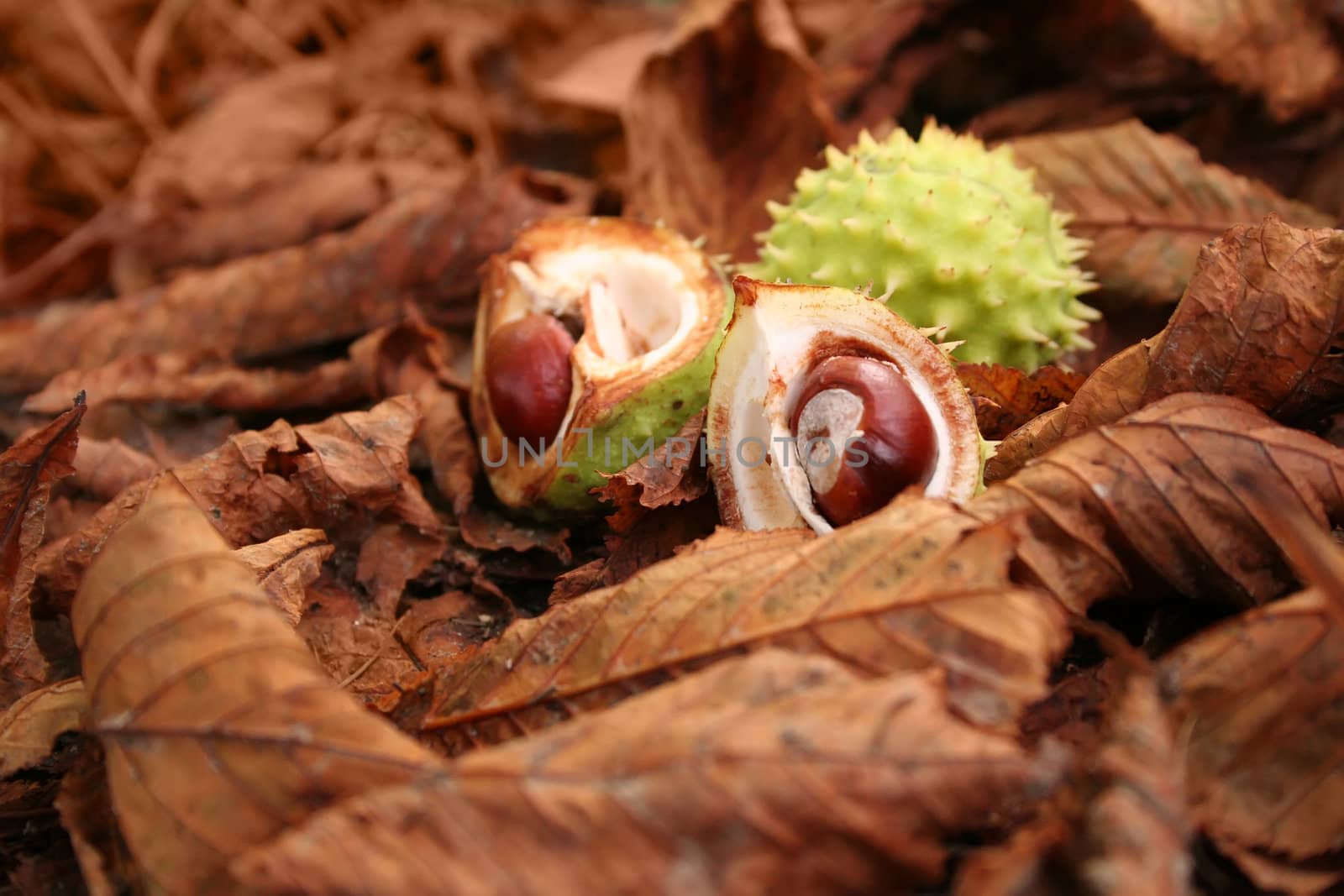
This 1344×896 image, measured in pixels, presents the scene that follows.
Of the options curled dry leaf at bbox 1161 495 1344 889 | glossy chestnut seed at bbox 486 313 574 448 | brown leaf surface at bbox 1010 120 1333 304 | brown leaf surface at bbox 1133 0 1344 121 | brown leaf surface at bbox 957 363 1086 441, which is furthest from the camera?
brown leaf surface at bbox 1133 0 1344 121

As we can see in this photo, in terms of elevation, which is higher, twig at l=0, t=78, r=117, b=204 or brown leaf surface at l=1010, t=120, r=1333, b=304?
twig at l=0, t=78, r=117, b=204

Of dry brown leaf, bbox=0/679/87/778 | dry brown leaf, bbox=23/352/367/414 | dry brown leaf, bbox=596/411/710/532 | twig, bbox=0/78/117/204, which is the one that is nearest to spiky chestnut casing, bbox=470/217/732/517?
dry brown leaf, bbox=596/411/710/532

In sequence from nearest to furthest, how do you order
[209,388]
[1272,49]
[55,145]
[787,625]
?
[787,625] → [209,388] → [1272,49] → [55,145]

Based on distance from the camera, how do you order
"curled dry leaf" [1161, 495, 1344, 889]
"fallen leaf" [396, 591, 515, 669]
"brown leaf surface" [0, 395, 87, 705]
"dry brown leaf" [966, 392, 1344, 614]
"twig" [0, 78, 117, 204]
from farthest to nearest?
"twig" [0, 78, 117, 204]
"fallen leaf" [396, 591, 515, 669]
"brown leaf surface" [0, 395, 87, 705]
"dry brown leaf" [966, 392, 1344, 614]
"curled dry leaf" [1161, 495, 1344, 889]

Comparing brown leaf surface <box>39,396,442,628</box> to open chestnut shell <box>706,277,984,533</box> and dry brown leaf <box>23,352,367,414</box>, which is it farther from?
open chestnut shell <box>706,277,984,533</box>

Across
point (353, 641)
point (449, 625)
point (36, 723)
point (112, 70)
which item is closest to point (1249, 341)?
point (449, 625)

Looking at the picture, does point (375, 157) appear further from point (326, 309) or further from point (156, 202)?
point (326, 309)

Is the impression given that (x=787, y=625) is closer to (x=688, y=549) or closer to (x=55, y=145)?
(x=688, y=549)
